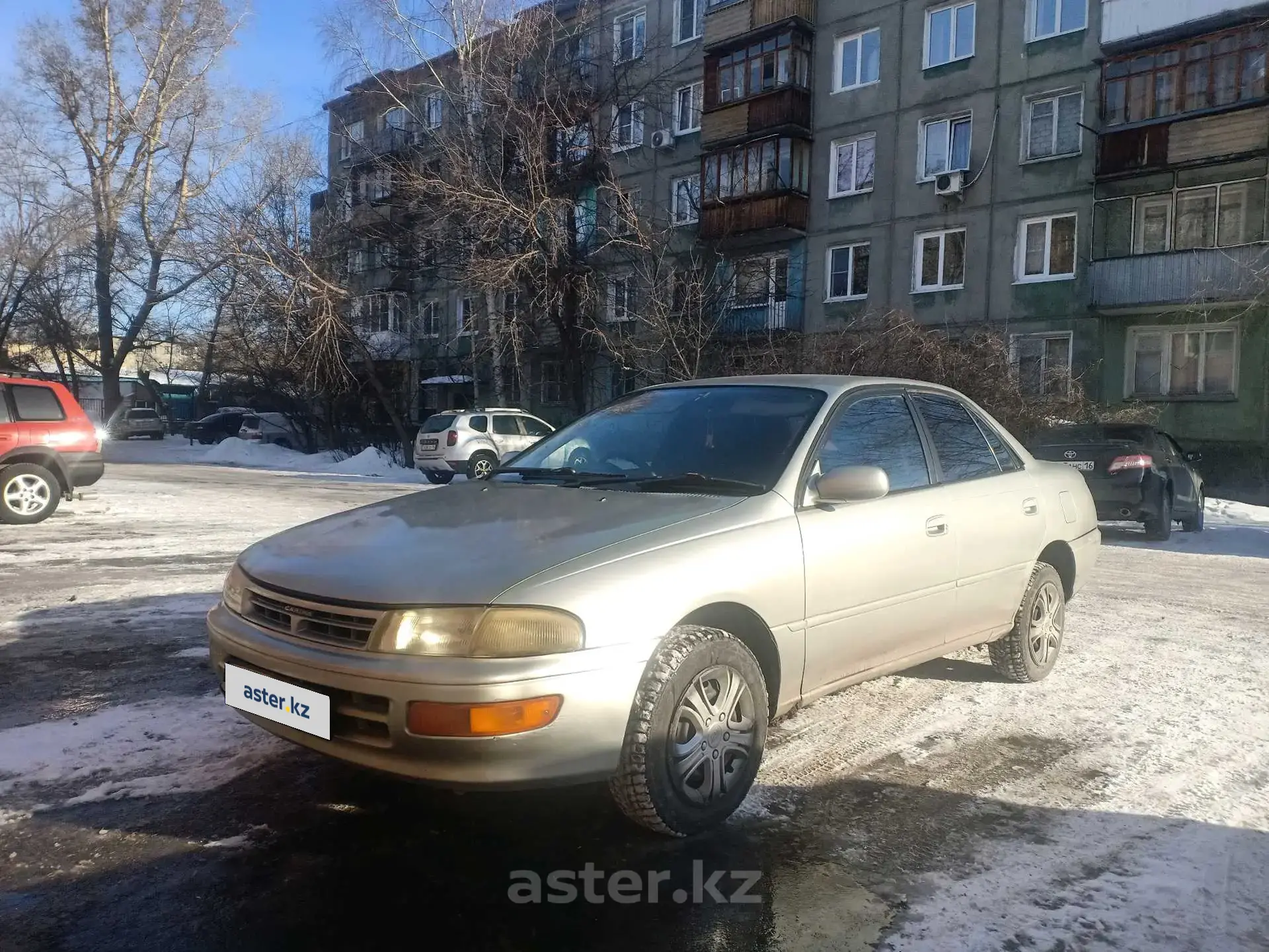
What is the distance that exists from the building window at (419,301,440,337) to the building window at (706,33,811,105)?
1051 cm

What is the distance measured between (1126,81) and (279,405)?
995 inches

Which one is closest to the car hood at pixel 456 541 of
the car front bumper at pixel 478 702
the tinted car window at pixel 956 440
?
the car front bumper at pixel 478 702

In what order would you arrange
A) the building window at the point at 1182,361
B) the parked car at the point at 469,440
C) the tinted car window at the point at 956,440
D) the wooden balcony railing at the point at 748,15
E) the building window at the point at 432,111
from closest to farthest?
the tinted car window at the point at 956,440 → the parked car at the point at 469,440 → the building window at the point at 1182,361 → the building window at the point at 432,111 → the wooden balcony railing at the point at 748,15

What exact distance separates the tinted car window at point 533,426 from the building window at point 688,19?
14326 millimetres

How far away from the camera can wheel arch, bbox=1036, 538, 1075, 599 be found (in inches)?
195

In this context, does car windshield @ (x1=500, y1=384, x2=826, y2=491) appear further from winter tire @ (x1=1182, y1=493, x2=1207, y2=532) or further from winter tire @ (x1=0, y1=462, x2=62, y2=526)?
winter tire @ (x1=1182, y1=493, x2=1207, y2=532)

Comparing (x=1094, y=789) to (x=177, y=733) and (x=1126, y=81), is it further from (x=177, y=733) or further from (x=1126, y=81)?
(x=1126, y=81)

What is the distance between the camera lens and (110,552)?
854 centimetres

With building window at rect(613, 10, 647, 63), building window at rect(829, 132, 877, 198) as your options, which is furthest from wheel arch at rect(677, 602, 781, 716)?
building window at rect(613, 10, 647, 63)

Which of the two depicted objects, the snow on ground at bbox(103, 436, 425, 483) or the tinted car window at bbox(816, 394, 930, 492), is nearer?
the tinted car window at bbox(816, 394, 930, 492)

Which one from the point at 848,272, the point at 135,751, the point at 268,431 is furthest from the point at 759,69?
the point at 135,751

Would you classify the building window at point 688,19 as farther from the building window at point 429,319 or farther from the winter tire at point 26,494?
the winter tire at point 26,494

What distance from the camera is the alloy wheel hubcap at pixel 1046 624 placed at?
4762 mm

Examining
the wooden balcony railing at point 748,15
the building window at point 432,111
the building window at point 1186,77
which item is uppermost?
the wooden balcony railing at point 748,15
